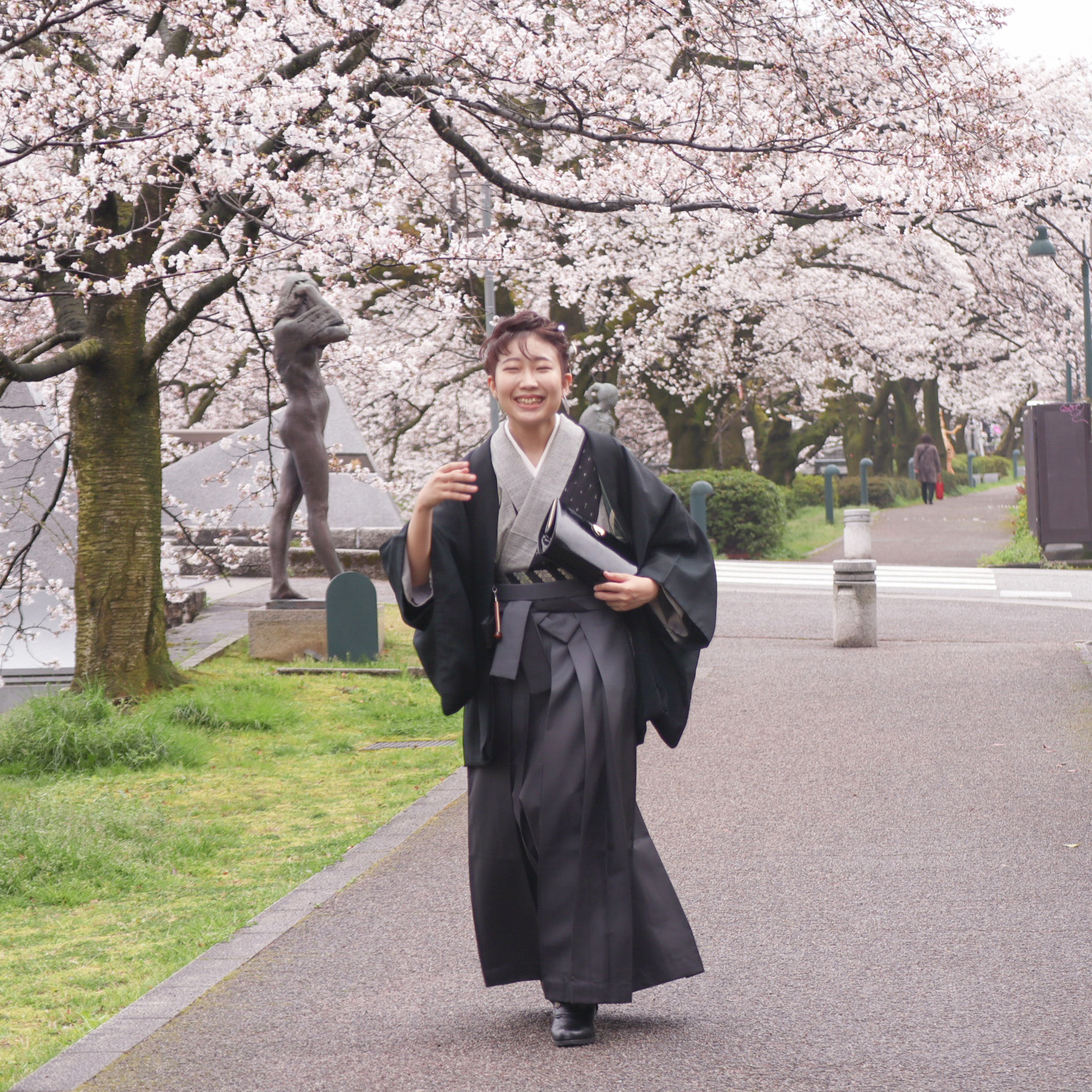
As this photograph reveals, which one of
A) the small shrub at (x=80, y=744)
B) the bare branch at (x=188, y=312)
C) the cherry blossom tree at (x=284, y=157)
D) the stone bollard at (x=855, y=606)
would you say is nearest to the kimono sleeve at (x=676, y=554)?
the cherry blossom tree at (x=284, y=157)

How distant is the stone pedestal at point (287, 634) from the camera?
1106 centimetres

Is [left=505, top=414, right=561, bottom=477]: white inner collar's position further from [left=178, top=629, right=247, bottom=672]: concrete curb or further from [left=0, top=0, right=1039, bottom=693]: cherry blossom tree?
[left=178, top=629, right=247, bottom=672]: concrete curb

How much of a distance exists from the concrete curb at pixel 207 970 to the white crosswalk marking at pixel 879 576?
36.5ft

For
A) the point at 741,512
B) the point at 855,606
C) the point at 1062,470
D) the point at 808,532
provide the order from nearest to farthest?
the point at 855,606, the point at 1062,470, the point at 741,512, the point at 808,532

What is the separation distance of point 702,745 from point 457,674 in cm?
429

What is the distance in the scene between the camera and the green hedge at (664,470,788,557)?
2031 cm

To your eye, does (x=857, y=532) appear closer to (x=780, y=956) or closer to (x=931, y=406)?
(x=780, y=956)

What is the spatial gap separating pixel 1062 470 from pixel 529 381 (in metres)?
15.4

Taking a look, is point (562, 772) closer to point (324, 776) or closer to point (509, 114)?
point (324, 776)

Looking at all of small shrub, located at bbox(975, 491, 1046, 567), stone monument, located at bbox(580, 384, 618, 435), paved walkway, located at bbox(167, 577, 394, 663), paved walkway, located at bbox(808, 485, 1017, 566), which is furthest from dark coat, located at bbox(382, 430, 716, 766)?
paved walkway, located at bbox(808, 485, 1017, 566)

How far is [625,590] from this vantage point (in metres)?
3.43

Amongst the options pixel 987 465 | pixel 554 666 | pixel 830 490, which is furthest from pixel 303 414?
pixel 987 465

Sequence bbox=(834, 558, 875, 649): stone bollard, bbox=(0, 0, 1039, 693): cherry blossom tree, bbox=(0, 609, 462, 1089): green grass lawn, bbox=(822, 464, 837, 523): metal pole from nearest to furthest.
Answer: bbox=(0, 609, 462, 1089): green grass lawn
bbox=(0, 0, 1039, 693): cherry blossom tree
bbox=(834, 558, 875, 649): stone bollard
bbox=(822, 464, 837, 523): metal pole

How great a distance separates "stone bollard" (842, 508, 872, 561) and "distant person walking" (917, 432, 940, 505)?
818 inches
